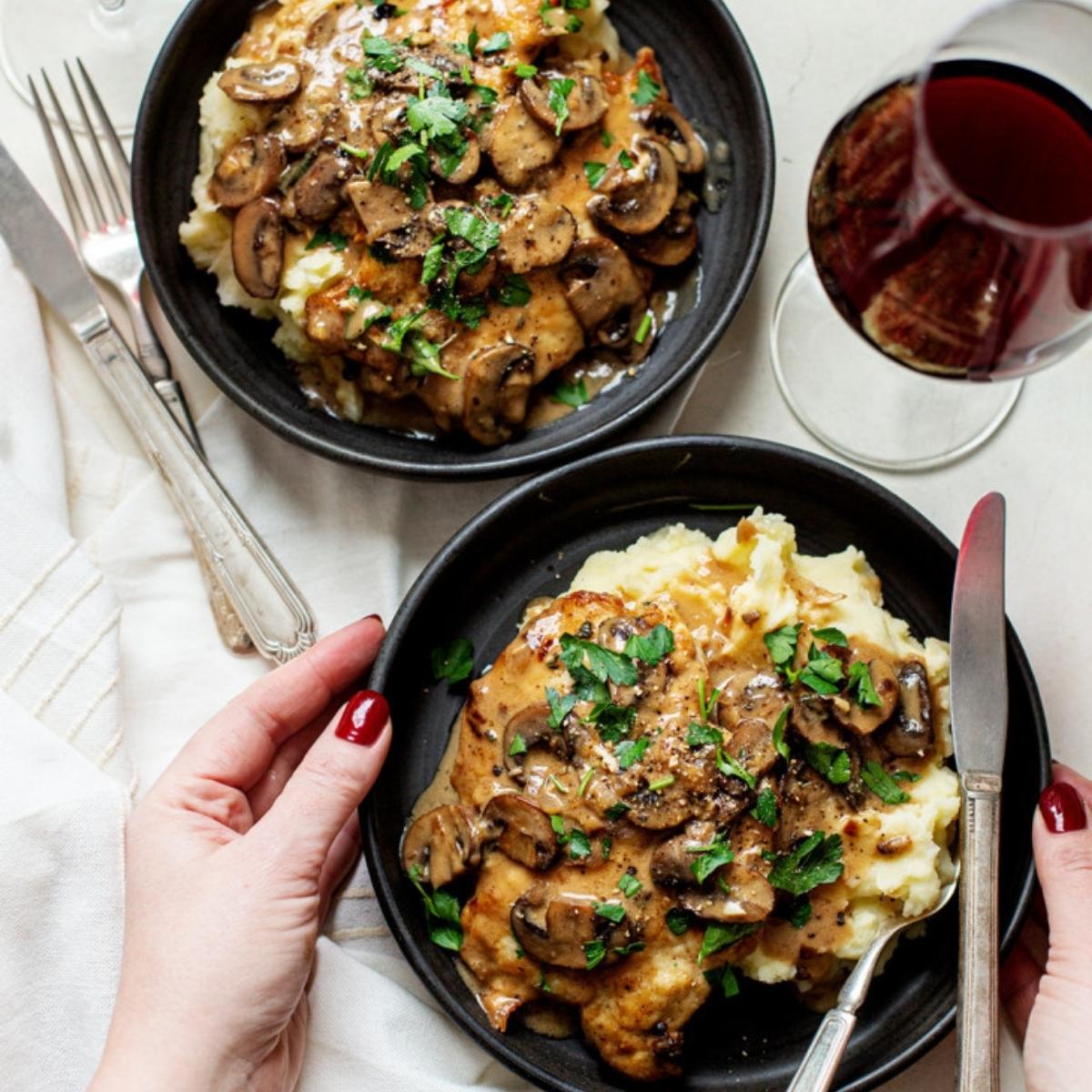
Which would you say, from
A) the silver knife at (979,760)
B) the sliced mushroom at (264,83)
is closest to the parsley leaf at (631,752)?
the silver knife at (979,760)

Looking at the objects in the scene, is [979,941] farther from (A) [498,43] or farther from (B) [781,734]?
(A) [498,43]

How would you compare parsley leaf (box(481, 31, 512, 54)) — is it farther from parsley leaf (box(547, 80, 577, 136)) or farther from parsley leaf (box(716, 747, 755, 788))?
parsley leaf (box(716, 747, 755, 788))

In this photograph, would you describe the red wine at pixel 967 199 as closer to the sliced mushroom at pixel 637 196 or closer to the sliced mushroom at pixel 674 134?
the sliced mushroom at pixel 637 196

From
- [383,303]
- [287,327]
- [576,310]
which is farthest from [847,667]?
[287,327]

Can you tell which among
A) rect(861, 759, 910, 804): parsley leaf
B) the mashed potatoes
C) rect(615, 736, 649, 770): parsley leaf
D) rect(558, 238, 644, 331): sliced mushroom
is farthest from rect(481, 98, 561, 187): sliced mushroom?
rect(861, 759, 910, 804): parsley leaf

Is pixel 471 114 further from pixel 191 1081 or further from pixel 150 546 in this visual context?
pixel 191 1081

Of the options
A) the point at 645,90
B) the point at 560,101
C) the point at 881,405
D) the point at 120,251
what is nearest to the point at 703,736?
the point at 881,405
